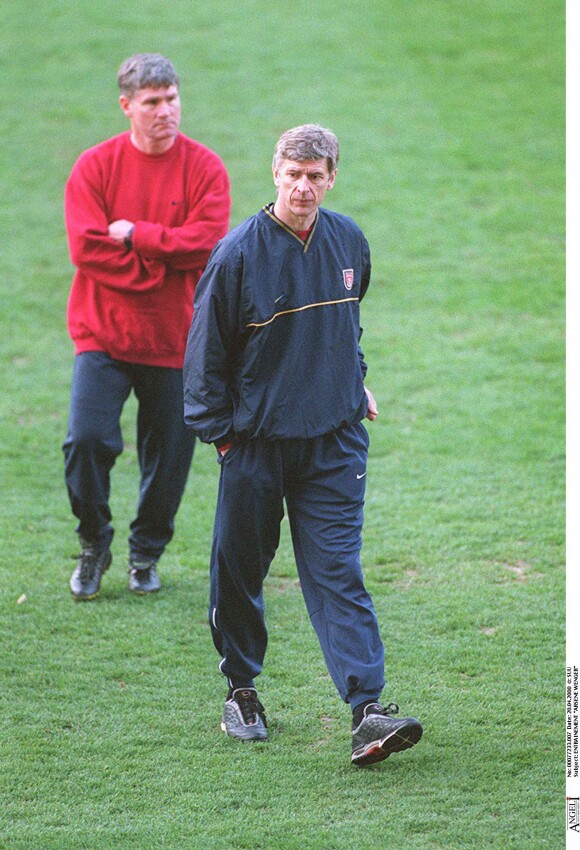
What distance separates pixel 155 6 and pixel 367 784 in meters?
16.0

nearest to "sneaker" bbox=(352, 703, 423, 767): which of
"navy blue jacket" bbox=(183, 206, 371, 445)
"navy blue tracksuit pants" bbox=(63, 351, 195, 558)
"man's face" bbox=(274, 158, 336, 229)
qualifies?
"navy blue jacket" bbox=(183, 206, 371, 445)

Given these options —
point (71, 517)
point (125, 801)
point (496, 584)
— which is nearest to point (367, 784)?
point (125, 801)

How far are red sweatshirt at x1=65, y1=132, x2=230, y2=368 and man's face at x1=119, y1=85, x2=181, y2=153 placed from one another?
92mm

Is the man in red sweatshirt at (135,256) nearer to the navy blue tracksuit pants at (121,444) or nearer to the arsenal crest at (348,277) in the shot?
the navy blue tracksuit pants at (121,444)

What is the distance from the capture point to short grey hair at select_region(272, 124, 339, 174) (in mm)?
4117

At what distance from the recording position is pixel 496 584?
6070 millimetres

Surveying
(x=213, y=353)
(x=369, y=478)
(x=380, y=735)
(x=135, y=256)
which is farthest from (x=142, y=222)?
(x=369, y=478)

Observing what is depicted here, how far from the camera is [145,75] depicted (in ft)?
17.8

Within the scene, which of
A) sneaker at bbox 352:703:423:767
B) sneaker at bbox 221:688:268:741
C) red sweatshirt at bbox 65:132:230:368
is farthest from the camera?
red sweatshirt at bbox 65:132:230:368

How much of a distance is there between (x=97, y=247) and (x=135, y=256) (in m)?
0.17

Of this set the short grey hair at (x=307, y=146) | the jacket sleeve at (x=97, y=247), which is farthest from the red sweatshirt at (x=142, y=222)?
the short grey hair at (x=307, y=146)

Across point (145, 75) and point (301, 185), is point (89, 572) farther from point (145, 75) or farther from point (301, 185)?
point (301, 185)

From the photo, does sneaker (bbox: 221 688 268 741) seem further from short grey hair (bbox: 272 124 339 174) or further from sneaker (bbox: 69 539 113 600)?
short grey hair (bbox: 272 124 339 174)

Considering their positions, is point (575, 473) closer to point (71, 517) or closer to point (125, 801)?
point (125, 801)
